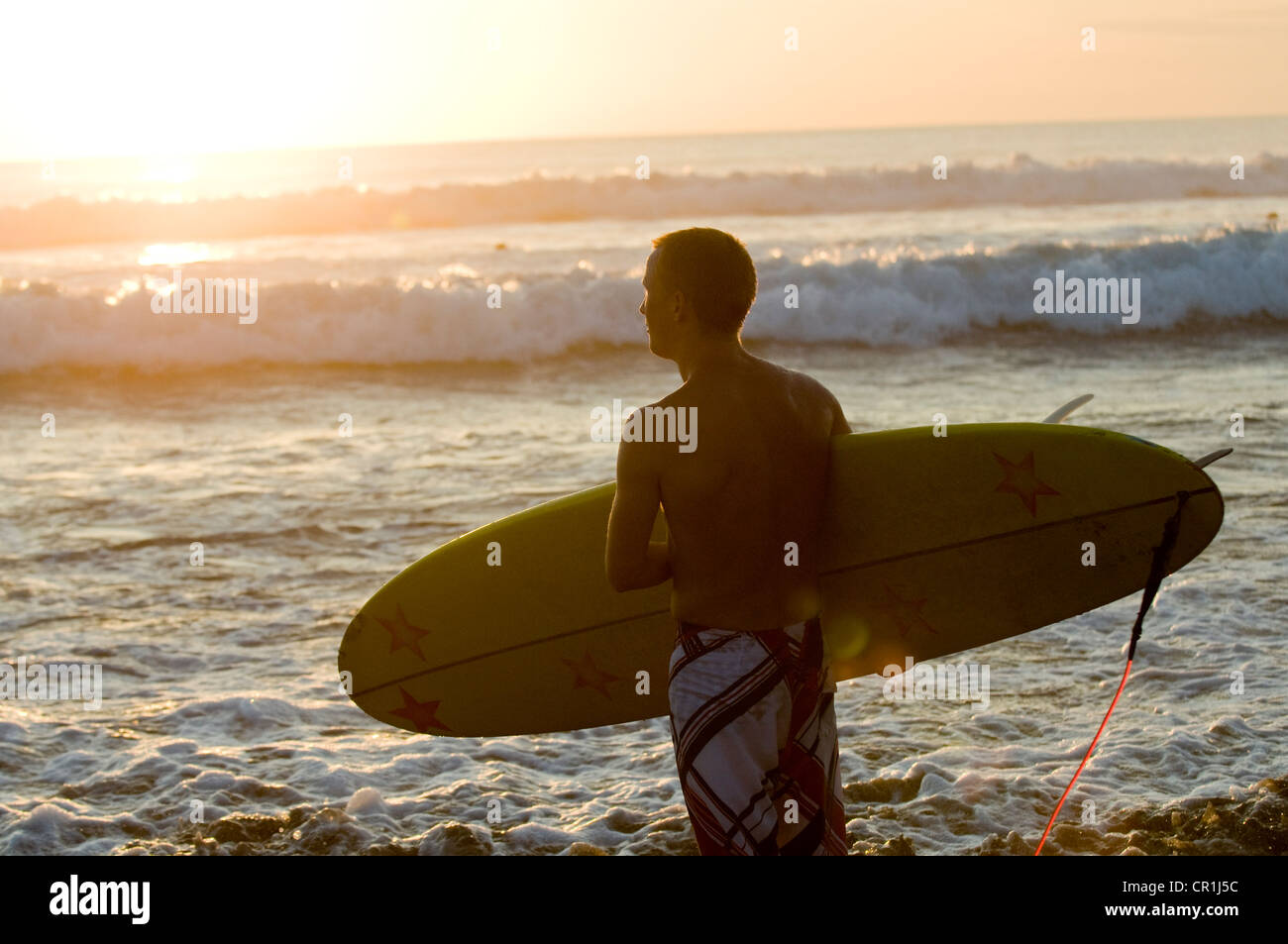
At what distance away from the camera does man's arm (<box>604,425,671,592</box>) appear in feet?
7.52

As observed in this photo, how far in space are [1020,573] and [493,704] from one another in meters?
1.47

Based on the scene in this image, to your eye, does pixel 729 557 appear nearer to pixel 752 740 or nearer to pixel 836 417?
pixel 752 740

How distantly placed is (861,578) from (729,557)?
2.88 ft

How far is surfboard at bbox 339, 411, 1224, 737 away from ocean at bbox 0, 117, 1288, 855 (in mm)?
464

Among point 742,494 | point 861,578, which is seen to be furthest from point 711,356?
point 861,578

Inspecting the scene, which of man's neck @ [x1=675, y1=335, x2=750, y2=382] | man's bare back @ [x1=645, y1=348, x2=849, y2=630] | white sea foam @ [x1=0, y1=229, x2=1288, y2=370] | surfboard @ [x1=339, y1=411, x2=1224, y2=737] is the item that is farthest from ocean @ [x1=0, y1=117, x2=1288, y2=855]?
man's neck @ [x1=675, y1=335, x2=750, y2=382]

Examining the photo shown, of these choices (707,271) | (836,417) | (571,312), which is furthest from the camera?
(571,312)

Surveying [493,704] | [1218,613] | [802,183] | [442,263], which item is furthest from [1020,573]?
[802,183]

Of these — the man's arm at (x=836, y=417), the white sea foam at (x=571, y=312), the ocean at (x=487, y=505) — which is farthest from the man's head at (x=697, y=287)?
the white sea foam at (x=571, y=312)

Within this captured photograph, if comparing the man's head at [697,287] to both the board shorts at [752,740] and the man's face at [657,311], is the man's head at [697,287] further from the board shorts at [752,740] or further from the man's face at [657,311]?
the board shorts at [752,740]

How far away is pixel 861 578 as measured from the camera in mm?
3129

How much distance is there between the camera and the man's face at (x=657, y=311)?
2.30 m

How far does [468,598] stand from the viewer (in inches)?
137
